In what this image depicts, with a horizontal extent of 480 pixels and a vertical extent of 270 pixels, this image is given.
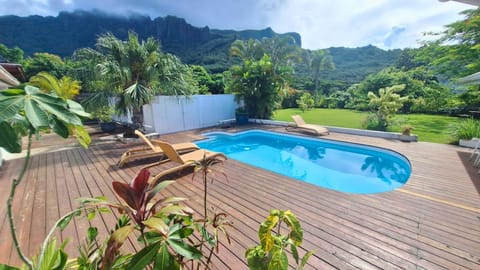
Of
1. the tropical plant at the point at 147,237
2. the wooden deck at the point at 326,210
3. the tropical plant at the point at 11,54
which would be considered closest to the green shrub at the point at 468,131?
the wooden deck at the point at 326,210

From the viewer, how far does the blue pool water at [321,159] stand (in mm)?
5821

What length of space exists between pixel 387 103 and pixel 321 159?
187 inches

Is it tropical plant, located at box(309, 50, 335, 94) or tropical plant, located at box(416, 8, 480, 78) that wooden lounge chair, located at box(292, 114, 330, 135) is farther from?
tropical plant, located at box(309, 50, 335, 94)

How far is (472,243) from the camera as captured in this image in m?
2.58

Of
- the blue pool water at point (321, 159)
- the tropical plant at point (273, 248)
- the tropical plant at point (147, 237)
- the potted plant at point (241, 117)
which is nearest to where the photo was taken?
the tropical plant at point (147, 237)

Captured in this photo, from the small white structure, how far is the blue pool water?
188 cm

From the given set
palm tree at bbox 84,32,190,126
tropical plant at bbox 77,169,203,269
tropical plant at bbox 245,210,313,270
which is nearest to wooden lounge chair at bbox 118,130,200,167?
palm tree at bbox 84,32,190,126

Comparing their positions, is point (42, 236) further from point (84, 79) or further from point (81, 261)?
point (84, 79)

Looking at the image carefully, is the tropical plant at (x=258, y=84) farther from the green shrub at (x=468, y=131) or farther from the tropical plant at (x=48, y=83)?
the tropical plant at (x=48, y=83)

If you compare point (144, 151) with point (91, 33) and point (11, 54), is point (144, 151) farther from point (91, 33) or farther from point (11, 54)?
point (91, 33)

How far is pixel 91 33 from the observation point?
37.5 metres

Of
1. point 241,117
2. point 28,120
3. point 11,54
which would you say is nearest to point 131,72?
point 241,117

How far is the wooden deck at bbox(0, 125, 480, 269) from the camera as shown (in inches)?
94.9

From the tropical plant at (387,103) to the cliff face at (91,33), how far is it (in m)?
25.6
